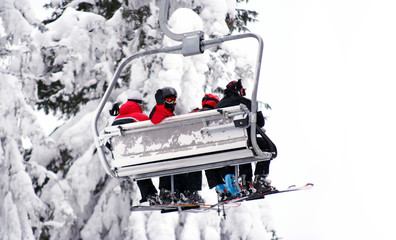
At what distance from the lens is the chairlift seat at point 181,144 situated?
6383mm

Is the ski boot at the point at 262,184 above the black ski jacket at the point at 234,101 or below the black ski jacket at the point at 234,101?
below

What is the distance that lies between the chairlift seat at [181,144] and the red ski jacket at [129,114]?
1.12 ft

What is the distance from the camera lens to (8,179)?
12.2 metres

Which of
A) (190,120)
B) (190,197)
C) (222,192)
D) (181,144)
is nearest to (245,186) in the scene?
(222,192)

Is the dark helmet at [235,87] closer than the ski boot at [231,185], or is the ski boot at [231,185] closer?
the dark helmet at [235,87]

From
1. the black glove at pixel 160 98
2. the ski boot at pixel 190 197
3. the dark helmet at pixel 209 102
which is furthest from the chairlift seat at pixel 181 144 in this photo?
the dark helmet at pixel 209 102

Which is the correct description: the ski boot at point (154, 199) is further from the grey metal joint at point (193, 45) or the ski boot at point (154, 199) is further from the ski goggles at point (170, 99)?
the grey metal joint at point (193, 45)

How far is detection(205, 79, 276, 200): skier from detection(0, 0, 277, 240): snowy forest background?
14.7ft

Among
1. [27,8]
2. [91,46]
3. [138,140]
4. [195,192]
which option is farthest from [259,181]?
[91,46]

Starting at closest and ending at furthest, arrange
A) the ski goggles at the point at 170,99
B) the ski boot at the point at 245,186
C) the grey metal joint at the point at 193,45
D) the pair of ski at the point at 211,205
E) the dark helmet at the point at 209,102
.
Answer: the grey metal joint at the point at 193,45 → the ski goggles at the point at 170,99 → the pair of ski at the point at 211,205 → the ski boot at the point at 245,186 → the dark helmet at the point at 209,102

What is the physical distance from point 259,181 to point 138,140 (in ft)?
4.29

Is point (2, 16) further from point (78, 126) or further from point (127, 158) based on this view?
point (127, 158)

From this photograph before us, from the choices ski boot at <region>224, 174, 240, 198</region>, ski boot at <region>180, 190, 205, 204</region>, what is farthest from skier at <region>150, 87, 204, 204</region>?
ski boot at <region>224, 174, 240, 198</region>

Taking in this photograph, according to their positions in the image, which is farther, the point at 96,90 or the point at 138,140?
the point at 96,90
